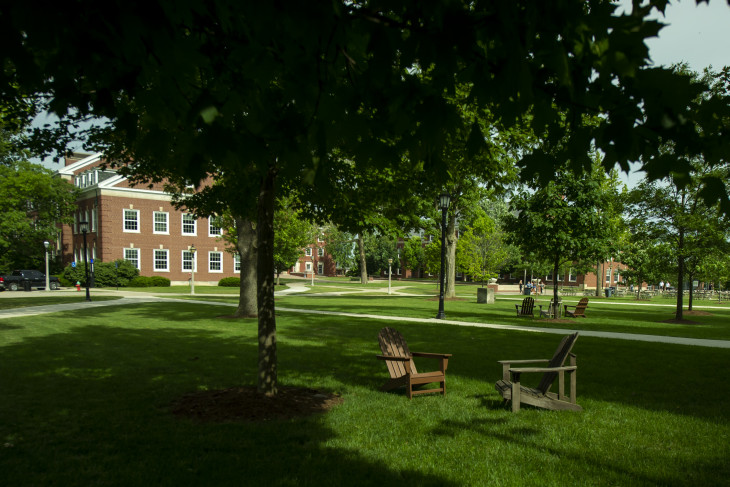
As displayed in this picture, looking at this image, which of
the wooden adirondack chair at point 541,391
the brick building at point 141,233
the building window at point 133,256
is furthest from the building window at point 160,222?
the wooden adirondack chair at point 541,391

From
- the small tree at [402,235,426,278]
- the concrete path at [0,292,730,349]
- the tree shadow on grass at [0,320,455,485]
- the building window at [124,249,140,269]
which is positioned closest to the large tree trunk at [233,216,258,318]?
the concrete path at [0,292,730,349]

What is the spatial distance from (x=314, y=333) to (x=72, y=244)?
45710mm

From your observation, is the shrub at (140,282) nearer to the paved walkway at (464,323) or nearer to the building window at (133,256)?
the building window at (133,256)

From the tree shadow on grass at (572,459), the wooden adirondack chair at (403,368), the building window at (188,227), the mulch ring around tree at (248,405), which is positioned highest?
the building window at (188,227)

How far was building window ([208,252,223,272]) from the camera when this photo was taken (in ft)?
161

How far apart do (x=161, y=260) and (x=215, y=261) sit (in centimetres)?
547

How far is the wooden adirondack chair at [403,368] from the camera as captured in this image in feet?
23.2

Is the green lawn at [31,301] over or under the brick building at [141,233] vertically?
under

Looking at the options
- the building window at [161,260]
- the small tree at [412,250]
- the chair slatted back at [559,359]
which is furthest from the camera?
the building window at [161,260]

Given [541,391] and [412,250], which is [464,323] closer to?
[541,391]

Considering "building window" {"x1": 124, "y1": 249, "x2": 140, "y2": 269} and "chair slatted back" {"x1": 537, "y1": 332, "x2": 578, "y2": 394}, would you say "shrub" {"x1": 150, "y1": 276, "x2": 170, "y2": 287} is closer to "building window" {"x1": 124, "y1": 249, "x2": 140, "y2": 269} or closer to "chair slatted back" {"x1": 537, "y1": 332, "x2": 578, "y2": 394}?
"building window" {"x1": 124, "y1": 249, "x2": 140, "y2": 269}

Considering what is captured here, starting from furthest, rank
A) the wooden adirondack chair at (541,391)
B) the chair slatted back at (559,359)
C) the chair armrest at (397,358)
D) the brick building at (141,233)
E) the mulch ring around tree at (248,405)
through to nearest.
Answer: the brick building at (141,233)
the chair armrest at (397,358)
the chair slatted back at (559,359)
the wooden adirondack chair at (541,391)
the mulch ring around tree at (248,405)

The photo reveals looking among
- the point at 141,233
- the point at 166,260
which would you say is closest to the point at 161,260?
the point at 166,260

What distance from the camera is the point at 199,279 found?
48.4 metres
